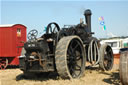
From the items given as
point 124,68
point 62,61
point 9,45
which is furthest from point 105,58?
point 9,45

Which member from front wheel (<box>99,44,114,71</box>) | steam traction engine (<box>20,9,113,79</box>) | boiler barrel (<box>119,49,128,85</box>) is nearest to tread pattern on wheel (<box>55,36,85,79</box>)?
steam traction engine (<box>20,9,113,79</box>)

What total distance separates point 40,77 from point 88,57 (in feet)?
8.72

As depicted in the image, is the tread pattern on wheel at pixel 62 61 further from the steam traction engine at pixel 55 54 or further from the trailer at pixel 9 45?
the trailer at pixel 9 45

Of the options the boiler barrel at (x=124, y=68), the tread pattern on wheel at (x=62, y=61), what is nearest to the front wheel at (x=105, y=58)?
the tread pattern on wheel at (x=62, y=61)

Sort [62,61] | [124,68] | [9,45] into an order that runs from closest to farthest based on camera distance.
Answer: [124,68] < [62,61] < [9,45]

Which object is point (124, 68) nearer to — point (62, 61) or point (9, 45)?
point (62, 61)

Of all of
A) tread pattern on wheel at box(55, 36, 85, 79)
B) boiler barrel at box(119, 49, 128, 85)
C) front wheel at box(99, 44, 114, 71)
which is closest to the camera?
boiler barrel at box(119, 49, 128, 85)

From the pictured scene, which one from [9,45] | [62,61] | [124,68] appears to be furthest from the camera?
[9,45]

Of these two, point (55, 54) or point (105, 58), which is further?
point (105, 58)

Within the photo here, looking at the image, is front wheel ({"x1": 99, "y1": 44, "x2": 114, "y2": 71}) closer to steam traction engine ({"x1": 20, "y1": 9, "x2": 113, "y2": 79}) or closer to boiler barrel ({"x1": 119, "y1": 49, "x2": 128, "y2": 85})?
steam traction engine ({"x1": 20, "y1": 9, "x2": 113, "y2": 79})

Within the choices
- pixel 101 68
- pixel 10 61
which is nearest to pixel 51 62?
pixel 101 68

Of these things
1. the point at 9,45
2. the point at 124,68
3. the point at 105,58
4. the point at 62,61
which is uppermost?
the point at 9,45

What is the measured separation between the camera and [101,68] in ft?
32.1

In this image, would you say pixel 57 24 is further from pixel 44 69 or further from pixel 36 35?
pixel 44 69
